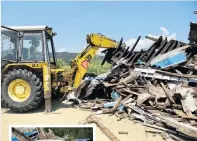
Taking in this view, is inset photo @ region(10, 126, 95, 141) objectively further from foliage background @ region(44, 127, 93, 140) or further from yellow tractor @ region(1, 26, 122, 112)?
yellow tractor @ region(1, 26, 122, 112)

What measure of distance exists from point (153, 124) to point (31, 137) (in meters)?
5.05

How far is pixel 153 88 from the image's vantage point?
9.41 meters

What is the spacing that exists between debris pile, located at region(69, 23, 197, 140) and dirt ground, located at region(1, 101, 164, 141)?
1.21ft

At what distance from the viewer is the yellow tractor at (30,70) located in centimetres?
914

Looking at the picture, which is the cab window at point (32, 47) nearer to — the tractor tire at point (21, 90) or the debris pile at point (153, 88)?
the tractor tire at point (21, 90)

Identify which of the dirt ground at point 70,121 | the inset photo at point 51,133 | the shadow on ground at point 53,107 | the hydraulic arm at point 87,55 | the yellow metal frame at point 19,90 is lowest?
the dirt ground at point 70,121

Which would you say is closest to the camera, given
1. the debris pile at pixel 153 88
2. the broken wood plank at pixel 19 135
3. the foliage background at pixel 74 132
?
the broken wood plank at pixel 19 135

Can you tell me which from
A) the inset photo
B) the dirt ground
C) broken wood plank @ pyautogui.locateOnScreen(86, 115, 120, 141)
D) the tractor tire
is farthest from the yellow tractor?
the inset photo

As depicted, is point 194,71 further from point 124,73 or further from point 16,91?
point 16,91

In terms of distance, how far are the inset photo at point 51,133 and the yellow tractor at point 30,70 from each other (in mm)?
6026

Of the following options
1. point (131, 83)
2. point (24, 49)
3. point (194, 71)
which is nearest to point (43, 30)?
point (24, 49)

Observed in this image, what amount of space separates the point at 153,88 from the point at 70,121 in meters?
2.99

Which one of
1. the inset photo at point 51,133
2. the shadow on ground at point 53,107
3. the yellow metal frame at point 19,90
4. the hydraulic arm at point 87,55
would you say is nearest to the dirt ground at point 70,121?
the shadow on ground at point 53,107

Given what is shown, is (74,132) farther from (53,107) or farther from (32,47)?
(53,107)
